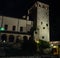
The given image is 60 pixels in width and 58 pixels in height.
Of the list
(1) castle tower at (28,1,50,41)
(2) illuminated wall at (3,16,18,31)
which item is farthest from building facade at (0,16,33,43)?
(1) castle tower at (28,1,50,41)

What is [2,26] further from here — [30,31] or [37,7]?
[37,7]

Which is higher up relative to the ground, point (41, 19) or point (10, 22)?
point (41, 19)

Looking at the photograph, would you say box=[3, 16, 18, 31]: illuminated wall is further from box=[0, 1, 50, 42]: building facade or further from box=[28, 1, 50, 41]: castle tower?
box=[28, 1, 50, 41]: castle tower

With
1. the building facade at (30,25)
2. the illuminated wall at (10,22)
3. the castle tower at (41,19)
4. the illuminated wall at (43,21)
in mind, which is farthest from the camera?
the illuminated wall at (43,21)

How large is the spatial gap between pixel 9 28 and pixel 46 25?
652 inches

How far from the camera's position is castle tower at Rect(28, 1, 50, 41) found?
6019 cm

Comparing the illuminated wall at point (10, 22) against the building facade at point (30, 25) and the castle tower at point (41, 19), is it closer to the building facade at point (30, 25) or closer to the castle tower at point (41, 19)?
the building facade at point (30, 25)

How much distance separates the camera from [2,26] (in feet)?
178

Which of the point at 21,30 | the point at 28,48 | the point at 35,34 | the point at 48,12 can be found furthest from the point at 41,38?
the point at 28,48

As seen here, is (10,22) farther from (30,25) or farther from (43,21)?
(43,21)

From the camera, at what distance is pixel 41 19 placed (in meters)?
62.2

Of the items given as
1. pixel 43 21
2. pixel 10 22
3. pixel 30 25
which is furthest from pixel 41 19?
pixel 10 22

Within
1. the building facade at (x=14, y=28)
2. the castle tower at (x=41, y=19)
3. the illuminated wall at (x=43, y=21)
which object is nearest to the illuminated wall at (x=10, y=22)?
the building facade at (x=14, y=28)

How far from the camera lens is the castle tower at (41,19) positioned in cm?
6019
